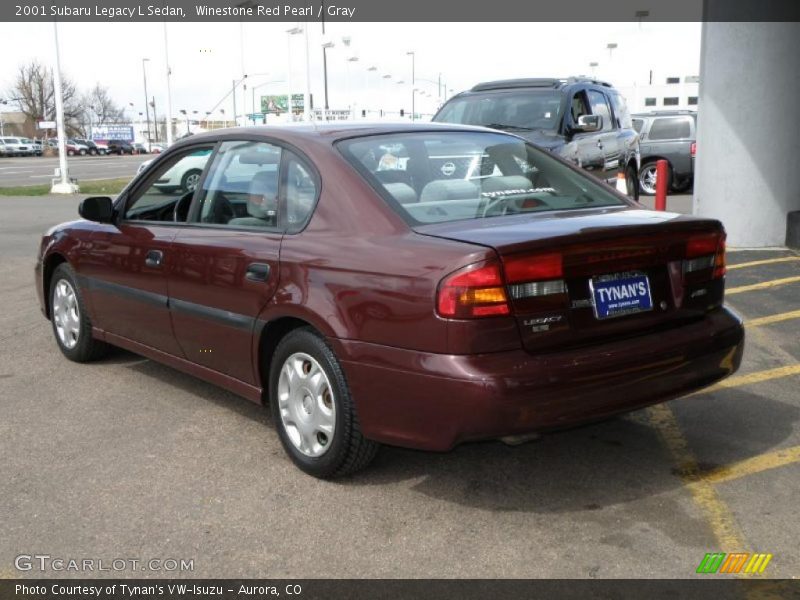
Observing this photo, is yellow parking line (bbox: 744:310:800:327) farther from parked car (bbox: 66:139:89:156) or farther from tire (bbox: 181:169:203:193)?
parked car (bbox: 66:139:89:156)

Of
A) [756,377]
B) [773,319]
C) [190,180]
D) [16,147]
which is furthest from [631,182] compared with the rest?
[16,147]

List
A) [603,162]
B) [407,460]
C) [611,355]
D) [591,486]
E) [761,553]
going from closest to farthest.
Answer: [761,553] → [611,355] → [591,486] → [407,460] → [603,162]

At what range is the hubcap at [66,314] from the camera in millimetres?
6176

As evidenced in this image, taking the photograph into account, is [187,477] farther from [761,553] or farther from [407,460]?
[761,553]

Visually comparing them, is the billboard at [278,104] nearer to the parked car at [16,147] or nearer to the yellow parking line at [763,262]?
the parked car at [16,147]

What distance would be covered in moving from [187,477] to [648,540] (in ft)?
6.85

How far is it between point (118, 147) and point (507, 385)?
270 feet

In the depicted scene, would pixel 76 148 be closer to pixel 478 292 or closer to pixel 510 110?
pixel 510 110

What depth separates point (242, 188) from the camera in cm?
469

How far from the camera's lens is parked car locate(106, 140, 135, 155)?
263 ft

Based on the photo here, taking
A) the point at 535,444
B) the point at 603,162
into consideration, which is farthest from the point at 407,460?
the point at 603,162

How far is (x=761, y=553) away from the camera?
11.0 feet

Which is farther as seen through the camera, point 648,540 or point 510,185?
point 510,185

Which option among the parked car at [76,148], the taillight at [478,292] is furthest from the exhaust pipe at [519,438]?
the parked car at [76,148]
